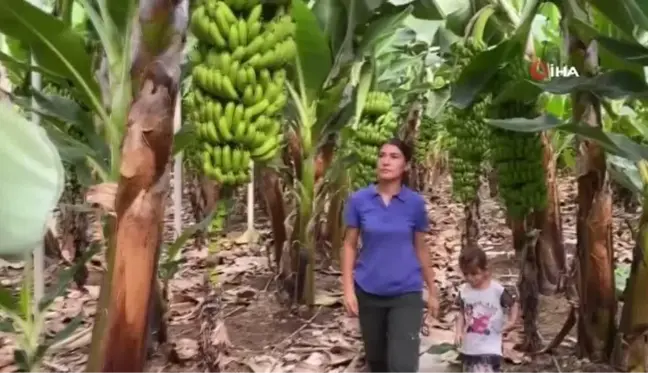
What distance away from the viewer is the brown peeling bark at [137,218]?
4.69ft

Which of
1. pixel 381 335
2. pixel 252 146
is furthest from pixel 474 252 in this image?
pixel 252 146

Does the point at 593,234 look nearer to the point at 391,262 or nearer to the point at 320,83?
the point at 391,262

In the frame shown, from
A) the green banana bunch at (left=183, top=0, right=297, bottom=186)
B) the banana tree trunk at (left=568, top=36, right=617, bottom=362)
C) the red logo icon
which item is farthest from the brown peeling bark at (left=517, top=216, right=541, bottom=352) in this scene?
the green banana bunch at (left=183, top=0, right=297, bottom=186)

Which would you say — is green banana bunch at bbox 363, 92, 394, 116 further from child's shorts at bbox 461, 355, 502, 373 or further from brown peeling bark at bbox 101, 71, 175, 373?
brown peeling bark at bbox 101, 71, 175, 373

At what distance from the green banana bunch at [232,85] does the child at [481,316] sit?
75cm

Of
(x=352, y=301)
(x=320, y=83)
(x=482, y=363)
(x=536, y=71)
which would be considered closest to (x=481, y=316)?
(x=482, y=363)

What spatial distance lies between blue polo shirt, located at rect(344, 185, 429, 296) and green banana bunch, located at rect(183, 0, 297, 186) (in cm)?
49

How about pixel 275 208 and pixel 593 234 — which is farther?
pixel 275 208

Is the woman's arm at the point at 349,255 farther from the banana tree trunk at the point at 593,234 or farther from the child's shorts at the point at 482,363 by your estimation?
the banana tree trunk at the point at 593,234

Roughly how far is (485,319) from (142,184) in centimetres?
115

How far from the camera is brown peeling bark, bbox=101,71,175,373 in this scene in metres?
1.43

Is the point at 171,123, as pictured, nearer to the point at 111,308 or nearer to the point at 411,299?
the point at 111,308

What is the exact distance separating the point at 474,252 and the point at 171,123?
107cm

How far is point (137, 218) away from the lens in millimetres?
1431
